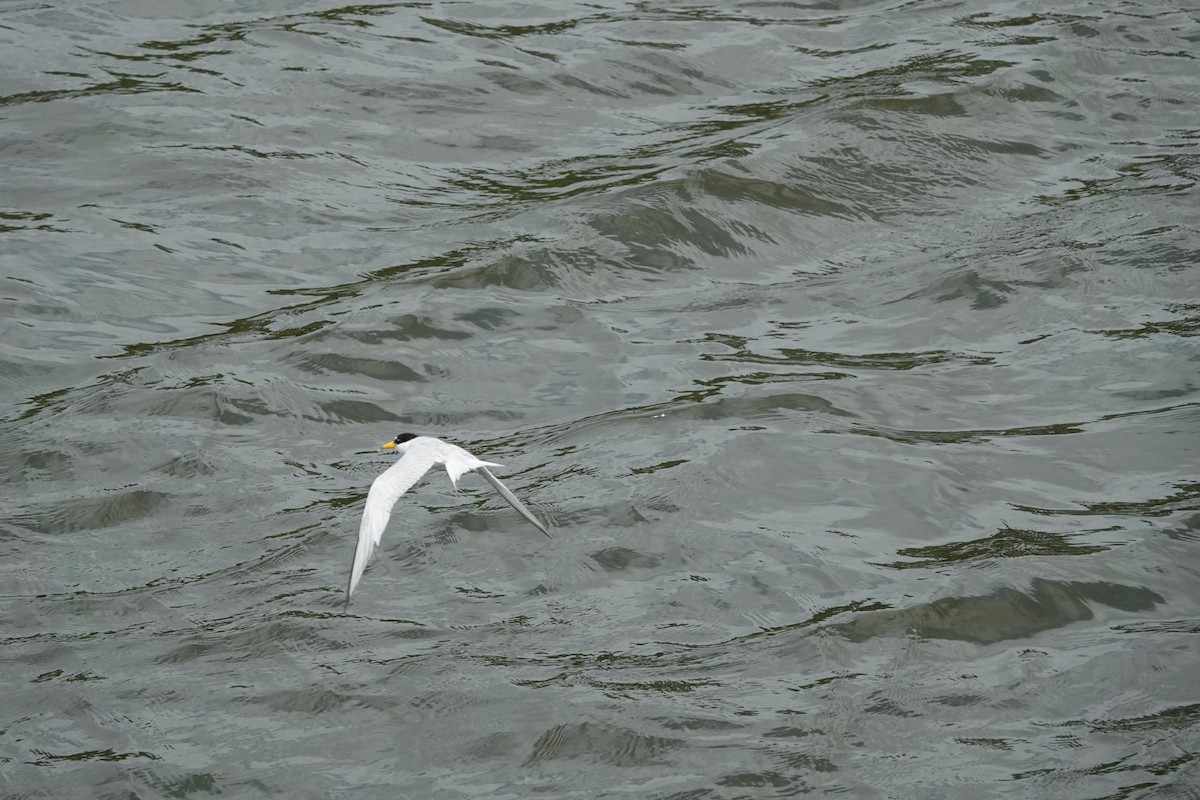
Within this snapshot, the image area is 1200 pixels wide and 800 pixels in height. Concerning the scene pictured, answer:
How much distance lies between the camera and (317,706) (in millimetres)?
6703

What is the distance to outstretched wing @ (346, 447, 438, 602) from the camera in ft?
19.6

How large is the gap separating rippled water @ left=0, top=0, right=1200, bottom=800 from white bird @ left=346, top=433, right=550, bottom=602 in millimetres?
970

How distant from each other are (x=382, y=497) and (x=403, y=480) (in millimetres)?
207

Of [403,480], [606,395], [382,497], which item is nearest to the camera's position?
[382,497]

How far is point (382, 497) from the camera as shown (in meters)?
6.32

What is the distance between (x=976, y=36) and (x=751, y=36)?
2.26 m

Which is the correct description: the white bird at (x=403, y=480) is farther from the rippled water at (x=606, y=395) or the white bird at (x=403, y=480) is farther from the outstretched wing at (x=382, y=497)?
the rippled water at (x=606, y=395)

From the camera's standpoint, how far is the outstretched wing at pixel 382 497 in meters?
5.98

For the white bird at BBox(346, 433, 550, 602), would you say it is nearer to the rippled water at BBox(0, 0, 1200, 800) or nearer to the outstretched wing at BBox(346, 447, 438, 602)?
the outstretched wing at BBox(346, 447, 438, 602)

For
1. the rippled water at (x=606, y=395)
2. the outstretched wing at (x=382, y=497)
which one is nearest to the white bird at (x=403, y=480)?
the outstretched wing at (x=382, y=497)

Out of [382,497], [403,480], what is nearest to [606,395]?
[403,480]

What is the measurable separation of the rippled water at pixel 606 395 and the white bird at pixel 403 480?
0.97m

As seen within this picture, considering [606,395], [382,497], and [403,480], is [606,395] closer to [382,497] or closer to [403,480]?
[403,480]

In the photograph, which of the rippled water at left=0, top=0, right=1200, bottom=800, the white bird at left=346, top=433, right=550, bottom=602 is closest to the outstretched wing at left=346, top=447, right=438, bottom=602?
the white bird at left=346, top=433, right=550, bottom=602
